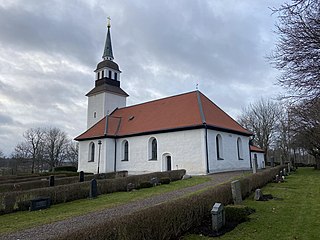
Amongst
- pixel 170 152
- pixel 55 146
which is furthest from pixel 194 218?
pixel 55 146

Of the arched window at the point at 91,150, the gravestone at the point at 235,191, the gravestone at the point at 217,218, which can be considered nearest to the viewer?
the gravestone at the point at 217,218

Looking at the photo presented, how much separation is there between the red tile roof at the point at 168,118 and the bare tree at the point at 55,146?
1242 inches

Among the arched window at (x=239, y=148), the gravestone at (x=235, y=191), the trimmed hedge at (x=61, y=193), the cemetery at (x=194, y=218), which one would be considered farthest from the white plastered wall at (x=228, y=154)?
the gravestone at (x=235, y=191)

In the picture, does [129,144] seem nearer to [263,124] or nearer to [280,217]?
[280,217]

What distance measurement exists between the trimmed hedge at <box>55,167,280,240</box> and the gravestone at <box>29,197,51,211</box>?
6.26 m

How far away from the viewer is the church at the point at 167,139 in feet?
74.1

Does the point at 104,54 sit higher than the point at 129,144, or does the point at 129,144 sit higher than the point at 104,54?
the point at 104,54

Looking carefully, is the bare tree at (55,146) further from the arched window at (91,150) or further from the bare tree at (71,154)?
the arched window at (91,150)

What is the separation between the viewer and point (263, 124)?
4878 cm

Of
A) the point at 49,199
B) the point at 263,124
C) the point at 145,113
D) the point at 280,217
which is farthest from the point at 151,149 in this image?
the point at 263,124

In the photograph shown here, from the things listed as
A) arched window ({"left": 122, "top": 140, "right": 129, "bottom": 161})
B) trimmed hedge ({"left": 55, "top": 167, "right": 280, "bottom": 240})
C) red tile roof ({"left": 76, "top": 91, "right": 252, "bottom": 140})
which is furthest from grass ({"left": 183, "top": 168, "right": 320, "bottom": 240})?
arched window ({"left": 122, "top": 140, "right": 129, "bottom": 161})

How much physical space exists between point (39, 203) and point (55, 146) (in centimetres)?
5506

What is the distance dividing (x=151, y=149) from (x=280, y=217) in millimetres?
19052

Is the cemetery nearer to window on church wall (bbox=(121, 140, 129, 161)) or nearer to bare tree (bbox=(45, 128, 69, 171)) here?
window on church wall (bbox=(121, 140, 129, 161))
